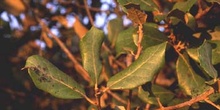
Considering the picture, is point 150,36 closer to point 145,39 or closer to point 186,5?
point 145,39

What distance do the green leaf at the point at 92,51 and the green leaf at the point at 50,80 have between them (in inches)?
2.3

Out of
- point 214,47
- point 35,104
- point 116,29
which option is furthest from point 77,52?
point 214,47

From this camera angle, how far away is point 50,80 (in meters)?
0.89

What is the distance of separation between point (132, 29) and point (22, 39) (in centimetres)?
139

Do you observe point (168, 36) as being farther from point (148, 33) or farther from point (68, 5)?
point (68, 5)

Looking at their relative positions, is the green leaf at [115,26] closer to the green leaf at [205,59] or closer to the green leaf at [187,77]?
the green leaf at [187,77]

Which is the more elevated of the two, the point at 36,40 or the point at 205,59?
the point at 205,59

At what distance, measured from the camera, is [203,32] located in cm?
109

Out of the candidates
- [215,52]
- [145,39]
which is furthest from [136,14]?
[215,52]

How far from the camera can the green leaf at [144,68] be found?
2.85 feet

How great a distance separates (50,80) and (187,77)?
0.41 meters

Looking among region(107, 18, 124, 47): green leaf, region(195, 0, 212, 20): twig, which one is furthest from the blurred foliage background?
region(195, 0, 212, 20): twig

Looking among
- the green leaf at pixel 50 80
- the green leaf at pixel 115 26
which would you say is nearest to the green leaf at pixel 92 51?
the green leaf at pixel 50 80

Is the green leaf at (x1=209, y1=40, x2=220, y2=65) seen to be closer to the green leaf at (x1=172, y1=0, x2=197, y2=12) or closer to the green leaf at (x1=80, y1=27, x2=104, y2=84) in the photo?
the green leaf at (x1=172, y1=0, x2=197, y2=12)
